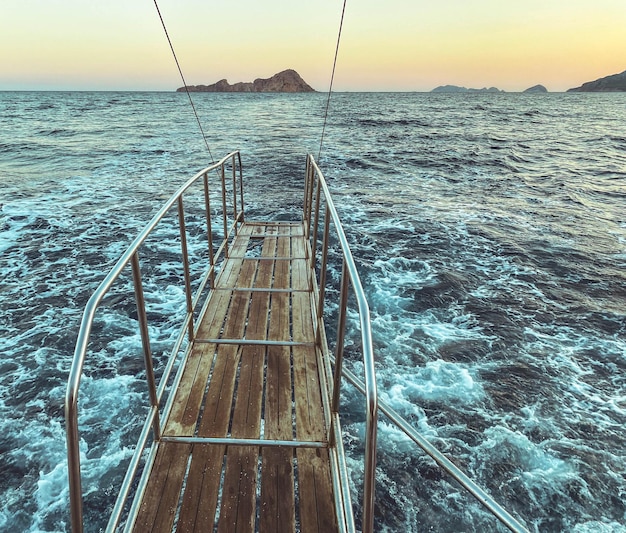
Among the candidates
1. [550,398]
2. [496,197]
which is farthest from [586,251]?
[550,398]

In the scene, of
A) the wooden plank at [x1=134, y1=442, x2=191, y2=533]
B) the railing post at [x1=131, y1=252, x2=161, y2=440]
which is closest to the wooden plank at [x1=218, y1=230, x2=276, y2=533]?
the wooden plank at [x1=134, y1=442, x2=191, y2=533]

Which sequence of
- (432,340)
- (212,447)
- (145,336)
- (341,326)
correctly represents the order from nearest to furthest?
(341,326) < (145,336) < (212,447) < (432,340)

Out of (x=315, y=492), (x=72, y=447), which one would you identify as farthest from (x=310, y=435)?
(x=72, y=447)

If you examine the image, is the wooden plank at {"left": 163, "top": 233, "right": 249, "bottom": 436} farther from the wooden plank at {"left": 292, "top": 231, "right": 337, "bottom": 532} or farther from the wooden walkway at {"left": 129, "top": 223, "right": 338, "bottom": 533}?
the wooden plank at {"left": 292, "top": 231, "right": 337, "bottom": 532}

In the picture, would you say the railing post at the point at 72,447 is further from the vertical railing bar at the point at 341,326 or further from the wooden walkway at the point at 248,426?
the vertical railing bar at the point at 341,326

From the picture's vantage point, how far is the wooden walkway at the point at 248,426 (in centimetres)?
216

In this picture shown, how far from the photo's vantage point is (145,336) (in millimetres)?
2291

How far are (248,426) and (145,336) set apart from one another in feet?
2.90

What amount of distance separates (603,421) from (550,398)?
488mm

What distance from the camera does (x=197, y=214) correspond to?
1056 centimetres

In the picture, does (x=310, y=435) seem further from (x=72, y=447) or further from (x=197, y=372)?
(x=72, y=447)

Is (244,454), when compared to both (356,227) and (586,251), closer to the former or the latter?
(356,227)

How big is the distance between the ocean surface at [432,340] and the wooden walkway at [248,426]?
1.25 metres

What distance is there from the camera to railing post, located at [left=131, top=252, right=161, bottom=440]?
2133mm
